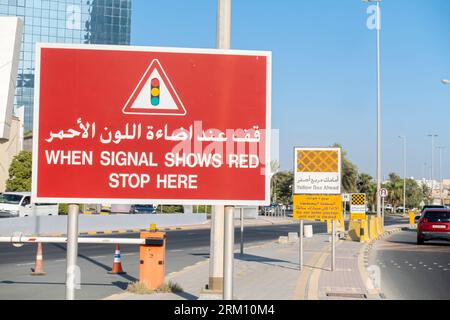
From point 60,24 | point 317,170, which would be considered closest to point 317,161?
point 317,170

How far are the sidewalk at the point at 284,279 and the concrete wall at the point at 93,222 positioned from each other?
1479 centimetres

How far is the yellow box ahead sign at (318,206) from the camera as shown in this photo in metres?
16.9

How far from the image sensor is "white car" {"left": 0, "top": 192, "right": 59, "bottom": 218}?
4075 centimetres

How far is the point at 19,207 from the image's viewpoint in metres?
41.2

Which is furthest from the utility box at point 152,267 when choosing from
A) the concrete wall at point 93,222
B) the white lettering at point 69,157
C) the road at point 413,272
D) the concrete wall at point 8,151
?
the concrete wall at point 8,151

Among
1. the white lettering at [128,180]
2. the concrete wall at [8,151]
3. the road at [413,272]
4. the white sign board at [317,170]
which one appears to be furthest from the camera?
the concrete wall at [8,151]

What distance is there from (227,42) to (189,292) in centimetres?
451

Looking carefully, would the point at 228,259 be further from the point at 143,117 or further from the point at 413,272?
the point at 413,272

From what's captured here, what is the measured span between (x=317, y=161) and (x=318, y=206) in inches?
48.9

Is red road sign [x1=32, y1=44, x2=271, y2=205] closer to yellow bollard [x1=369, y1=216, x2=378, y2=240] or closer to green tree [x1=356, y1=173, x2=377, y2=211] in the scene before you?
yellow bollard [x1=369, y1=216, x2=378, y2=240]

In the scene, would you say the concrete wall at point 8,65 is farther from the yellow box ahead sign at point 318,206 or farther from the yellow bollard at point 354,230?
the yellow bollard at point 354,230

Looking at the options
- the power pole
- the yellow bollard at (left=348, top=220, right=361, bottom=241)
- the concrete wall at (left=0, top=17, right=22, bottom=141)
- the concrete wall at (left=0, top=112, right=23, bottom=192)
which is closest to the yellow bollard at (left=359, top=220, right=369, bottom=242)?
the yellow bollard at (left=348, top=220, right=361, bottom=241)

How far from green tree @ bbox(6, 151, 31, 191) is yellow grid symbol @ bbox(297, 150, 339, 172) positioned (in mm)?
42472
